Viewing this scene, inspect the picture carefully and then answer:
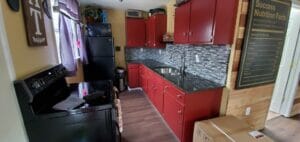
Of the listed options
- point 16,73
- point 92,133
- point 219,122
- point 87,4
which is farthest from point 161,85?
point 87,4

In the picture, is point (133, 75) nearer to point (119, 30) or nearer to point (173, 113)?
point (119, 30)

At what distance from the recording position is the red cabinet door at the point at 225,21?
153 centimetres

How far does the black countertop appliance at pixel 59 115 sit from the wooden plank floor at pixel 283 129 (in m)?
2.49

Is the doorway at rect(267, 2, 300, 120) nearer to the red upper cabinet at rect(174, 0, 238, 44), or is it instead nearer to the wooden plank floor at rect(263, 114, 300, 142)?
the wooden plank floor at rect(263, 114, 300, 142)

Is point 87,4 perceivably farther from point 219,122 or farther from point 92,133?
point 219,122

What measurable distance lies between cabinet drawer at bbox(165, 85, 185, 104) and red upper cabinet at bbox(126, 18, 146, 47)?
2317 mm

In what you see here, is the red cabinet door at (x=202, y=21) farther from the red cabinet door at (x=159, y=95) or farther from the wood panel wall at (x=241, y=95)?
the red cabinet door at (x=159, y=95)

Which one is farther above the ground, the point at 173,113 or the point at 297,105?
the point at 173,113

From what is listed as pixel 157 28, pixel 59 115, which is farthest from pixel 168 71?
pixel 59 115

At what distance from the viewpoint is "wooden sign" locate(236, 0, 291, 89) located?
165cm

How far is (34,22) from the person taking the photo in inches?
48.7

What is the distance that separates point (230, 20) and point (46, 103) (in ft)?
6.37

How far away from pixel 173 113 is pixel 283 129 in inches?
74.8

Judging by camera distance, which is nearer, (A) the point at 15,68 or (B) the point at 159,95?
(A) the point at 15,68
